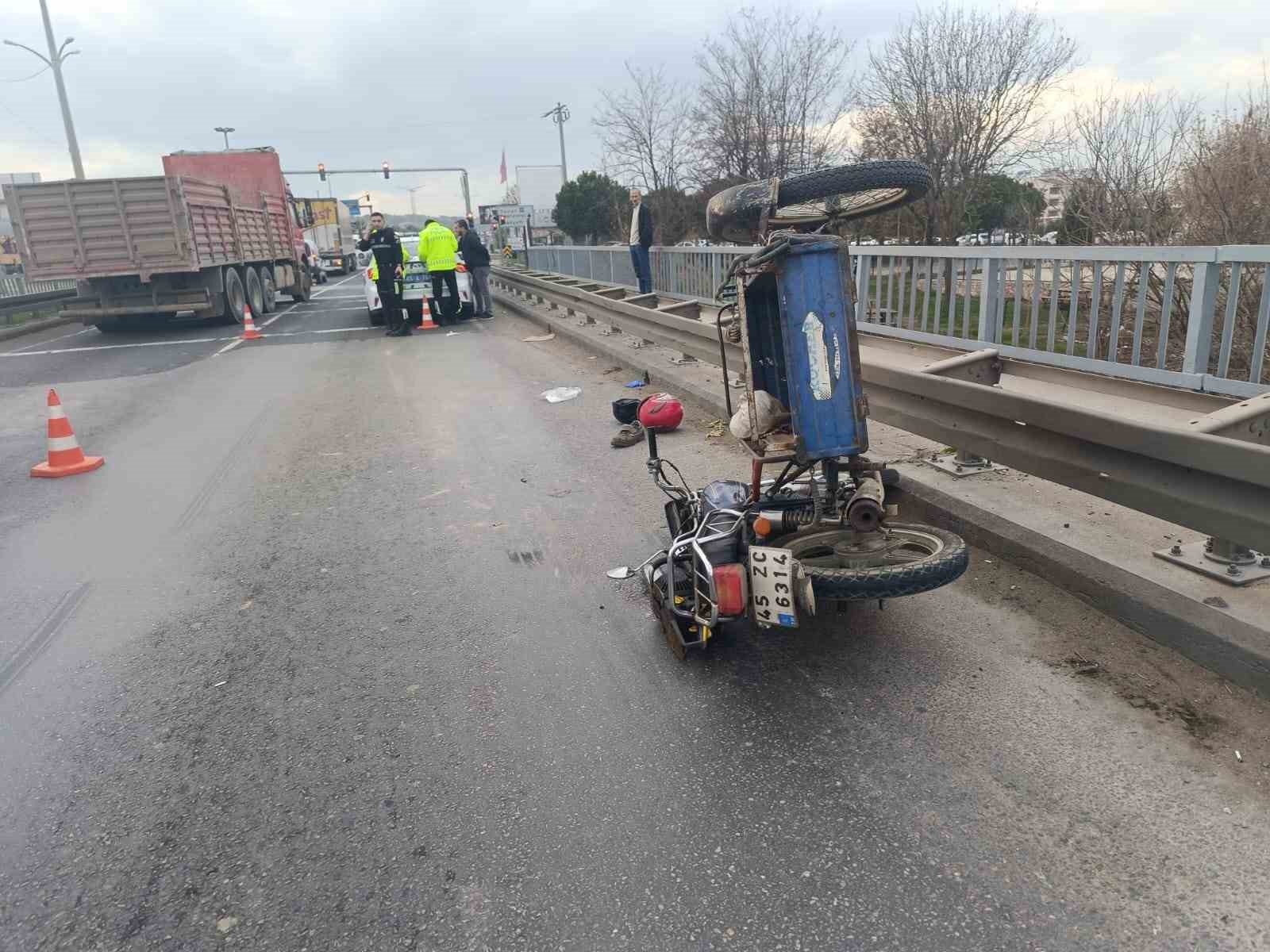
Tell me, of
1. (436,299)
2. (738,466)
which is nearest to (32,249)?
(436,299)

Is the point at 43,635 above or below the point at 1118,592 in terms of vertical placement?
below

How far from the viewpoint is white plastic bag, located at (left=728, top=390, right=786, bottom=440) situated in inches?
145

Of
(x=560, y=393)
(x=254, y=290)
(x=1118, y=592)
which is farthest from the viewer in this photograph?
(x=254, y=290)

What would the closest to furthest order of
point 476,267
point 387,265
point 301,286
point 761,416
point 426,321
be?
point 761,416 < point 387,265 < point 426,321 < point 476,267 < point 301,286

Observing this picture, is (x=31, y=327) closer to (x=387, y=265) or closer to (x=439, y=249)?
(x=387, y=265)

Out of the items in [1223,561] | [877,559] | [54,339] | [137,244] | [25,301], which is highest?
[137,244]

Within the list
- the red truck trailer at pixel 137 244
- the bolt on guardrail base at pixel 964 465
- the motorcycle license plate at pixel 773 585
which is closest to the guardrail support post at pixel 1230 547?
the bolt on guardrail base at pixel 964 465

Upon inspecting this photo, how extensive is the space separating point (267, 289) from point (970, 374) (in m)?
21.3

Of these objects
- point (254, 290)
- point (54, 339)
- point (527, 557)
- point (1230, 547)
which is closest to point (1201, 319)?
point (1230, 547)

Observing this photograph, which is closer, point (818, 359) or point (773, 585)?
point (773, 585)

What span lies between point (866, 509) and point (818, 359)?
60 centimetres

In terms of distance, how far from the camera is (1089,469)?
11.6ft

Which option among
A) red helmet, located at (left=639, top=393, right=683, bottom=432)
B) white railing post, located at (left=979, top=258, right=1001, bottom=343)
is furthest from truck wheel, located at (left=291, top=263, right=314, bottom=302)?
red helmet, located at (left=639, top=393, right=683, bottom=432)

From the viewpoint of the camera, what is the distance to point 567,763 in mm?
2893
